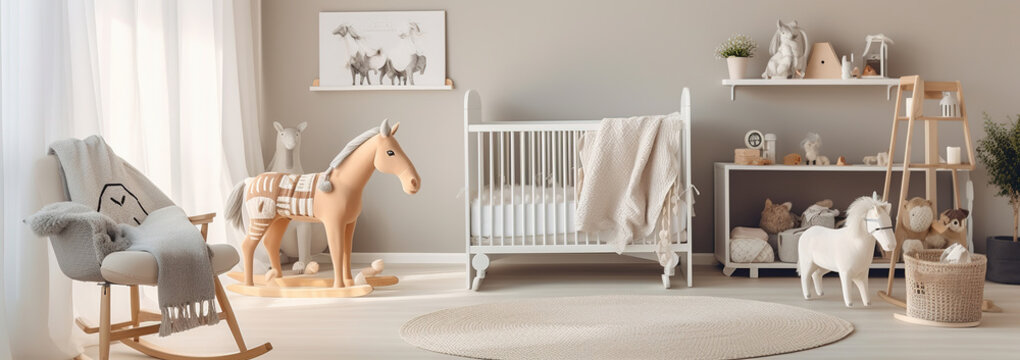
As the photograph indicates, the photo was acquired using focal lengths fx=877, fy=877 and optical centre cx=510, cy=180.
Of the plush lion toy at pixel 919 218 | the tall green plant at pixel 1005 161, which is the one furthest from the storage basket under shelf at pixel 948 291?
the tall green plant at pixel 1005 161

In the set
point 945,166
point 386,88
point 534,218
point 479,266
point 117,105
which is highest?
point 386,88

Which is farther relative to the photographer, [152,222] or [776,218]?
[776,218]

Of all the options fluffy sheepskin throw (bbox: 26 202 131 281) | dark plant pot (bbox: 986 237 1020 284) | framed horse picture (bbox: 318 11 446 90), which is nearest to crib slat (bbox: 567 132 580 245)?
framed horse picture (bbox: 318 11 446 90)

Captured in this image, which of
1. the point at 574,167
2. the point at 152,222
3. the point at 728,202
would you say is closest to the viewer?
the point at 152,222

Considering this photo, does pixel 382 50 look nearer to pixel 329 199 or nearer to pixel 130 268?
pixel 329 199

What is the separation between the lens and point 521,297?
12.4 feet

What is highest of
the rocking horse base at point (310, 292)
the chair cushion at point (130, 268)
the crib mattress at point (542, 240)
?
the chair cushion at point (130, 268)

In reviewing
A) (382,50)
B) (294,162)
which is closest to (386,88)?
(382,50)

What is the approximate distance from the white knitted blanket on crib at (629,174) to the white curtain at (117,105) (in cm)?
173

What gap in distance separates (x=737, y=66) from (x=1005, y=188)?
138 cm

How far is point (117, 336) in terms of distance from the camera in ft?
8.33

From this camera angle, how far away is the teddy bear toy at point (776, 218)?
14.4ft

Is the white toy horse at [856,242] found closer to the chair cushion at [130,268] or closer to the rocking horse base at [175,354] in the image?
the rocking horse base at [175,354]

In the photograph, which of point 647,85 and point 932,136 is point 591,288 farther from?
point 932,136
